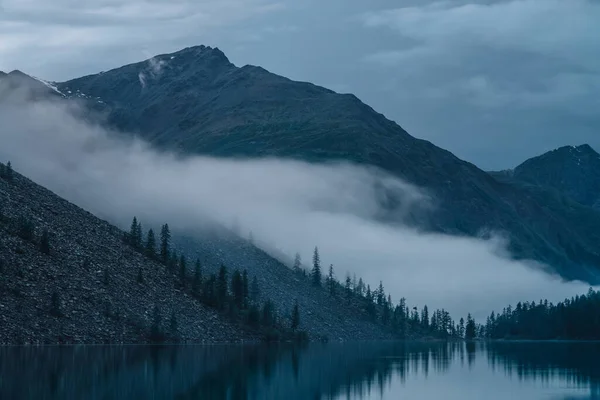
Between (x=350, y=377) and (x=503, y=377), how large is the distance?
20703 mm

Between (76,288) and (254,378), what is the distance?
7402 cm

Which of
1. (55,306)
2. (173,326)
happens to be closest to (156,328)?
(173,326)

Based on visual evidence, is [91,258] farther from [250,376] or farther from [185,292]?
[250,376]

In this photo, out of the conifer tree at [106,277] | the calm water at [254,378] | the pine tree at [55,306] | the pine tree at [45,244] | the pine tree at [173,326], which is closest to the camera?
the calm water at [254,378]

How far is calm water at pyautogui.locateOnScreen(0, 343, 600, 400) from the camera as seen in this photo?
254ft

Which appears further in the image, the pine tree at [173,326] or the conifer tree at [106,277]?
the pine tree at [173,326]

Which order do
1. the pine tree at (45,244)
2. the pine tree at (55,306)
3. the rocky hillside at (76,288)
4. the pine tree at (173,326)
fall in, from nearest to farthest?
the rocky hillside at (76,288) < the pine tree at (55,306) < the pine tree at (45,244) < the pine tree at (173,326)

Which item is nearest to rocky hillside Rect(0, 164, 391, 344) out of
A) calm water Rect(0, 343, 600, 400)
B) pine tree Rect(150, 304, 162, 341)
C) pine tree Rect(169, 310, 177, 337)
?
pine tree Rect(169, 310, 177, 337)

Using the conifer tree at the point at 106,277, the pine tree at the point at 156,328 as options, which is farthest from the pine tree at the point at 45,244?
the pine tree at the point at 156,328

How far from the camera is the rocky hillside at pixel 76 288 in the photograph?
144375mm

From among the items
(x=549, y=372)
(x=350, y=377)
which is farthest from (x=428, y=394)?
(x=549, y=372)

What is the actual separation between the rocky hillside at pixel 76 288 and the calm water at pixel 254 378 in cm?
1851

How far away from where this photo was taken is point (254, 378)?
9431 cm

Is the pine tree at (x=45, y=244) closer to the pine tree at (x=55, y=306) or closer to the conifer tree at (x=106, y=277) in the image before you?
the conifer tree at (x=106, y=277)
